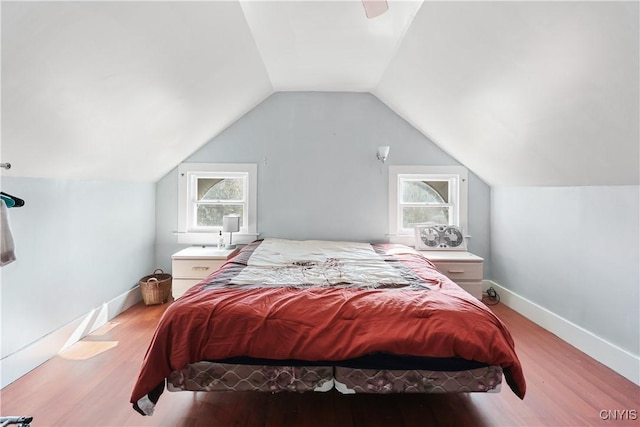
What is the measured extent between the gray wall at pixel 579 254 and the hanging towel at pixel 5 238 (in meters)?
3.43


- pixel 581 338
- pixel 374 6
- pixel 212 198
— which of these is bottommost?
pixel 581 338

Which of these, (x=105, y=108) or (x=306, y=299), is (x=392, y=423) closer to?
(x=306, y=299)

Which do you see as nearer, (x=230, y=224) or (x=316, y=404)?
(x=316, y=404)

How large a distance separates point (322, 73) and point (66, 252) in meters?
2.64

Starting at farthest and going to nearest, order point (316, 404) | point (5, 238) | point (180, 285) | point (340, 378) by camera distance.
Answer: point (180, 285) → point (316, 404) → point (340, 378) → point (5, 238)

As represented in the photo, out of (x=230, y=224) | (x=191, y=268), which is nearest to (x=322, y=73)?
(x=230, y=224)

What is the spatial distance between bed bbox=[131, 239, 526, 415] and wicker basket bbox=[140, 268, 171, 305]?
179 centimetres

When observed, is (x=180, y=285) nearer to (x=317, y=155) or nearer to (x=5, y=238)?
(x=5, y=238)

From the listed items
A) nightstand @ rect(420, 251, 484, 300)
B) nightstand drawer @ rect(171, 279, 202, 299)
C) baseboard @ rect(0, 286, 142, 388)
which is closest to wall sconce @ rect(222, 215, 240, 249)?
nightstand drawer @ rect(171, 279, 202, 299)

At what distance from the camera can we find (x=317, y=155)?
3416mm

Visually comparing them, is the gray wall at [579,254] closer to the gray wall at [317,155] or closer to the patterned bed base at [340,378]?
the gray wall at [317,155]

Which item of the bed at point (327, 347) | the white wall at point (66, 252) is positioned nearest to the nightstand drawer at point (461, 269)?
the bed at point (327, 347)

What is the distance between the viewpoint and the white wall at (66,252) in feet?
6.13

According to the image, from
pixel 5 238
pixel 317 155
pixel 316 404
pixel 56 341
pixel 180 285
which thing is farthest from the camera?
pixel 317 155
